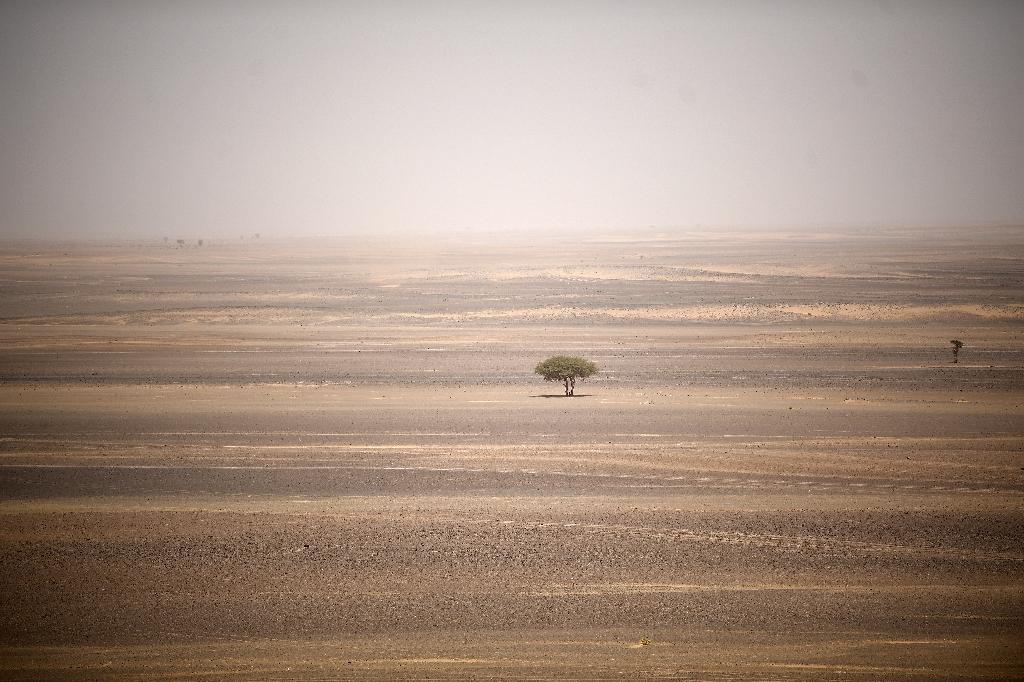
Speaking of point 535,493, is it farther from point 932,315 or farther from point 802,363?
point 932,315

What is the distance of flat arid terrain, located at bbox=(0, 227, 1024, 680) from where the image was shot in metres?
14.0

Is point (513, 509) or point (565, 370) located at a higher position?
point (565, 370)

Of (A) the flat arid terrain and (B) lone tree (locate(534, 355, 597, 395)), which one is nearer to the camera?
(A) the flat arid terrain

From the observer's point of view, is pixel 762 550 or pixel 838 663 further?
pixel 762 550

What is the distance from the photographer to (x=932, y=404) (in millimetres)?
30406

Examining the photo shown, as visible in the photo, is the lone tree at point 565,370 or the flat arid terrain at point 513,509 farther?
the lone tree at point 565,370

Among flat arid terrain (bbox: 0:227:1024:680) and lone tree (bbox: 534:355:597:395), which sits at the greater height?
lone tree (bbox: 534:355:597:395)

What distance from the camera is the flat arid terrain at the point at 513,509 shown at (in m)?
14.0

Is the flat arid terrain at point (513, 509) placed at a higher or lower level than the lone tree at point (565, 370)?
lower

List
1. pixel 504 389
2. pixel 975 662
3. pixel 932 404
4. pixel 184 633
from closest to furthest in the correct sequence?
pixel 975 662
pixel 184 633
pixel 932 404
pixel 504 389

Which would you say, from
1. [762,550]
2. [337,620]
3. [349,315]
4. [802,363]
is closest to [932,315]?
[802,363]

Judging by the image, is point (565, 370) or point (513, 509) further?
point (565, 370)

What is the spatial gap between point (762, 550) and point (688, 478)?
4.88m

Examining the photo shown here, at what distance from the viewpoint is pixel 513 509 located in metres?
20.0
